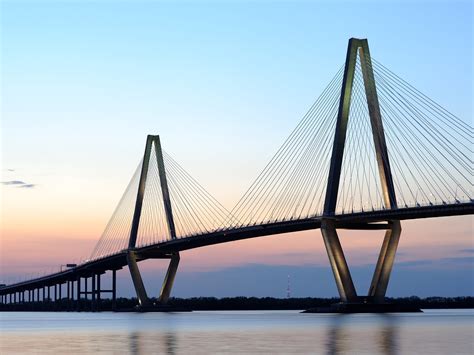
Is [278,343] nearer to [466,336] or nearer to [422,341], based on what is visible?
[422,341]

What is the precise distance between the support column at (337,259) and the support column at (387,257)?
205cm

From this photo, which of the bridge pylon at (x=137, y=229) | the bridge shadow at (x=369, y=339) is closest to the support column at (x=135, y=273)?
the bridge pylon at (x=137, y=229)

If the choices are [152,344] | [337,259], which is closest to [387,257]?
[337,259]

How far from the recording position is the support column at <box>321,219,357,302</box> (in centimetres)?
7306

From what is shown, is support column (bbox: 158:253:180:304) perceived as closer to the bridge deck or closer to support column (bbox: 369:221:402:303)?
the bridge deck

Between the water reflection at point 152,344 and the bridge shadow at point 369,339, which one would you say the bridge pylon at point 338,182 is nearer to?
the bridge shadow at point 369,339

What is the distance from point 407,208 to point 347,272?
760cm

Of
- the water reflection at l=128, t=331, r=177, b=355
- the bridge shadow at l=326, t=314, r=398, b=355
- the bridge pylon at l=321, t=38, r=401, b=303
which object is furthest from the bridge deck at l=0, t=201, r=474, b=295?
the water reflection at l=128, t=331, r=177, b=355

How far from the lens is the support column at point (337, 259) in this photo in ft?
240

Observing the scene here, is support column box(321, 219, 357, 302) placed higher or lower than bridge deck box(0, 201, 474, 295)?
lower

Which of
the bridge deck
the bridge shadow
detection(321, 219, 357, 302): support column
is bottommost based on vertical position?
the bridge shadow

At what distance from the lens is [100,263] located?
128000 millimetres

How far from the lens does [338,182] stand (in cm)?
7062

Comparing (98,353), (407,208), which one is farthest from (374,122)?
(98,353)
